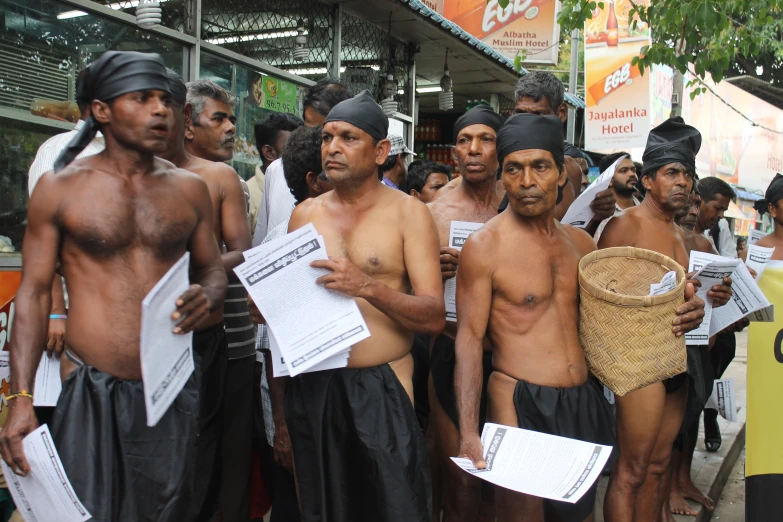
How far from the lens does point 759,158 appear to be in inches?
922

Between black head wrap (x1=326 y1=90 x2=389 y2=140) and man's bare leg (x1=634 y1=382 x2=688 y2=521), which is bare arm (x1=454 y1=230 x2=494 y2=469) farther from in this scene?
man's bare leg (x1=634 y1=382 x2=688 y2=521)

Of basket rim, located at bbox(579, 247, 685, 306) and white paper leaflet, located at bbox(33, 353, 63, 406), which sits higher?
basket rim, located at bbox(579, 247, 685, 306)

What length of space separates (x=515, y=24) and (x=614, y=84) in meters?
1.79

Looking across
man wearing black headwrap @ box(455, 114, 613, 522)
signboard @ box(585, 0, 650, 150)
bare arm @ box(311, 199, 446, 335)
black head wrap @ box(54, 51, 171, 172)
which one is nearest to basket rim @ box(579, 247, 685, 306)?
man wearing black headwrap @ box(455, 114, 613, 522)

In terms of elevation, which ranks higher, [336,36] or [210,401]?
[336,36]

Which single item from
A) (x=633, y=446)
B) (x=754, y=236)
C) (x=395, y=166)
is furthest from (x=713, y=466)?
(x=395, y=166)

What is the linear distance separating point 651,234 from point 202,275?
242 centimetres

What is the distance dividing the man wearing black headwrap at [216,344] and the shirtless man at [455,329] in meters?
0.98

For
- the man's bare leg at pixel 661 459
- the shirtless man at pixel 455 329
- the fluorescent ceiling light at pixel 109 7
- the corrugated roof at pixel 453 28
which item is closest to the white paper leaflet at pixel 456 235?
the shirtless man at pixel 455 329

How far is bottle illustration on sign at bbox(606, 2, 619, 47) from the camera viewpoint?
34.1 feet

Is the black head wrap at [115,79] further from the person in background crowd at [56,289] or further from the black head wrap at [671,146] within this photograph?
the black head wrap at [671,146]

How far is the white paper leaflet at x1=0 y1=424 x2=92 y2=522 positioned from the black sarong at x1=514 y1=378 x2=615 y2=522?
5.53 ft

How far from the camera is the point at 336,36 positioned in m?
7.85

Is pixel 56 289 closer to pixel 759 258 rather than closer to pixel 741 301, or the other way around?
pixel 741 301
